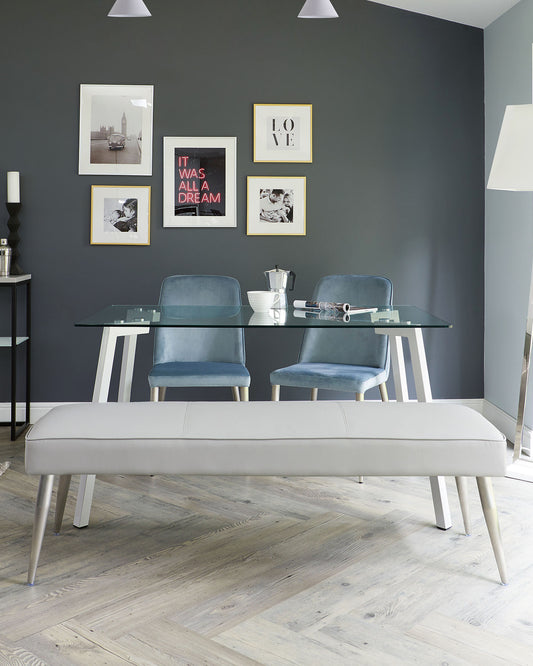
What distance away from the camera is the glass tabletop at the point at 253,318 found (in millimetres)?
2508

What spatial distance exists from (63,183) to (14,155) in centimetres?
31

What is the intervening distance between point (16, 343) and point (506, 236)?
108 inches

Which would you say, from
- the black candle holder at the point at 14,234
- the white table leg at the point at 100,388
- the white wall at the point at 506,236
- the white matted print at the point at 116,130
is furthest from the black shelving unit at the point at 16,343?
the white wall at the point at 506,236

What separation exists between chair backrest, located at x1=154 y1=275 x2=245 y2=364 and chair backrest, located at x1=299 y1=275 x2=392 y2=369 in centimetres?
38

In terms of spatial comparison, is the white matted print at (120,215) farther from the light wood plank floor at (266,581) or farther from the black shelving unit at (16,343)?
the light wood plank floor at (266,581)

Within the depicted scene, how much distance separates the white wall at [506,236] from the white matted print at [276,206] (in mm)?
1117

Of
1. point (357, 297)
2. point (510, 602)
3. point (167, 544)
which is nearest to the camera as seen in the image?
point (510, 602)

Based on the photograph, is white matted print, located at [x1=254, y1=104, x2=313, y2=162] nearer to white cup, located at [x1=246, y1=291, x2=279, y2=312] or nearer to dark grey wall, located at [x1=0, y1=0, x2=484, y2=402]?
dark grey wall, located at [x1=0, y1=0, x2=484, y2=402]

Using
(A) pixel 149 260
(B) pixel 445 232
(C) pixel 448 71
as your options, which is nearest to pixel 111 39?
(A) pixel 149 260

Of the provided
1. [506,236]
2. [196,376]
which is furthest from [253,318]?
[506,236]

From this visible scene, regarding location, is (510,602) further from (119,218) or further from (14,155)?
(14,155)

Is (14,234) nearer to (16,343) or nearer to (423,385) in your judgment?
(16,343)

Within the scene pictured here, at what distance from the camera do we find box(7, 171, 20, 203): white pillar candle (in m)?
3.90

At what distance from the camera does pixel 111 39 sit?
403 cm
